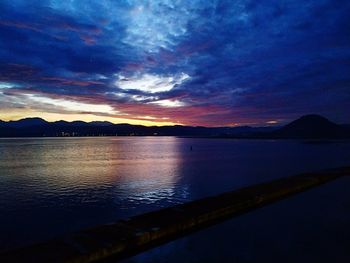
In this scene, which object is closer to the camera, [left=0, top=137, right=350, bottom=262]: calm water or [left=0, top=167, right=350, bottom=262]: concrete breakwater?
[left=0, top=167, right=350, bottom=262]: concrete breakwater

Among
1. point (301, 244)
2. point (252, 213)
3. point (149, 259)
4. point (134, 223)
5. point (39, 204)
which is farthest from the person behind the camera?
point (39, 204)

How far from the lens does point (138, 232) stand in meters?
15.6

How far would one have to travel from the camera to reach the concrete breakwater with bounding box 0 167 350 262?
1281 cm

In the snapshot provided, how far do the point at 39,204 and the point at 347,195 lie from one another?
2814 centimetres

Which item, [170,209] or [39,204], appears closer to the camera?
[170,209]

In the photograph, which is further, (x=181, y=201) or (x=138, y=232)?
(x=181, y=201)

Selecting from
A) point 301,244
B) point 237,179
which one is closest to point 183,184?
point 237,179

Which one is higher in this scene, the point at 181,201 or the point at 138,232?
the point at 138,232

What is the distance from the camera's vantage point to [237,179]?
3881 cm

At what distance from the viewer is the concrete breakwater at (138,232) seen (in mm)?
12812

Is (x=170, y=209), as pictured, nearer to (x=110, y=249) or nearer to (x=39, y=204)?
(x=110, y=249)

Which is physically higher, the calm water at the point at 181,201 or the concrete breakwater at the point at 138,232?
the concrete breakwater at the point at 138,232

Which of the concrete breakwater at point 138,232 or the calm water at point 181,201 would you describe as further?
the calm water at point 181,201

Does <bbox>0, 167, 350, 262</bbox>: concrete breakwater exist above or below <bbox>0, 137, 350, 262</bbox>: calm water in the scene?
above
